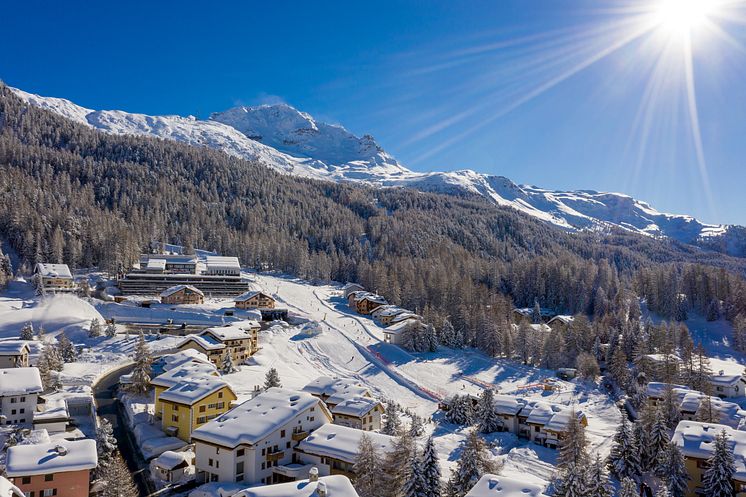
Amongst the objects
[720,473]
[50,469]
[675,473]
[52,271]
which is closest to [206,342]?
[50,469]

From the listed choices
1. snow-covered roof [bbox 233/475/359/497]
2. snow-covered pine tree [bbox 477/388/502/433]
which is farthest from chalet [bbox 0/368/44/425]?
snow-covered pine tree [bbox 477/388/502/433]

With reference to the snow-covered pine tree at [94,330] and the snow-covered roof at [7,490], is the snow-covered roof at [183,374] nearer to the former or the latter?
the snow-covered roof at [7,490]

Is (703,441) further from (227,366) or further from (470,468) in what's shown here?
(227,366)

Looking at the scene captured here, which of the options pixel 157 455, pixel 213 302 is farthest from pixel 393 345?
pixel 157 455

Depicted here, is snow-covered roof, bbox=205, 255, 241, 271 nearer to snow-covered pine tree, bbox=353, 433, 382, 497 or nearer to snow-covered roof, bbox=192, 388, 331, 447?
snow-covered roof, bbox=192, 388, 331, 447

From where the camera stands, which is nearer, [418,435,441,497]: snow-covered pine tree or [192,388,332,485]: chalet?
[418,435,441,497]: snow-covered pine tree

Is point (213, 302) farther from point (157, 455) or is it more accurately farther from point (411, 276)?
point (157, 455)
